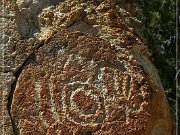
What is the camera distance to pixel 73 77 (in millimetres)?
3182

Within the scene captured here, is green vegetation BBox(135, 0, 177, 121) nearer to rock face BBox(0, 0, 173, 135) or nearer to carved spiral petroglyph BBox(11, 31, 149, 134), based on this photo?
rock face BBox(0, 0, 173, 135)

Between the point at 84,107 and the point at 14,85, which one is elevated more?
the point at 14,85

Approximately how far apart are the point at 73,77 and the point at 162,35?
191 inches

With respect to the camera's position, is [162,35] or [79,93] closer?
[79,93]

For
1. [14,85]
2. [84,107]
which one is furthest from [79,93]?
[14,85]

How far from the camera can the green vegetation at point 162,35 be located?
7.77 meters

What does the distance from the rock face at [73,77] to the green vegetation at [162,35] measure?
4.45 meters

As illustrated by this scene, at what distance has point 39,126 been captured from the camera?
3.15 metres

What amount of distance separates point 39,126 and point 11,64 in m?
0.32

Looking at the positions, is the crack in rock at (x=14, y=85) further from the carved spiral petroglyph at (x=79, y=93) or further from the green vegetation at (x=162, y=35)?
the green vegetation at (x=162, y=35)

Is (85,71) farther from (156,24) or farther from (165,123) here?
(156,24)

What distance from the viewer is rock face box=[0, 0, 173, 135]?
124 inches

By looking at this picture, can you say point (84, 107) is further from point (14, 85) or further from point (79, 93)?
point (14, 85)

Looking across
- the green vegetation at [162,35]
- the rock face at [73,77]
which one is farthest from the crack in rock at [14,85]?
the green vegetation at [162,35]
